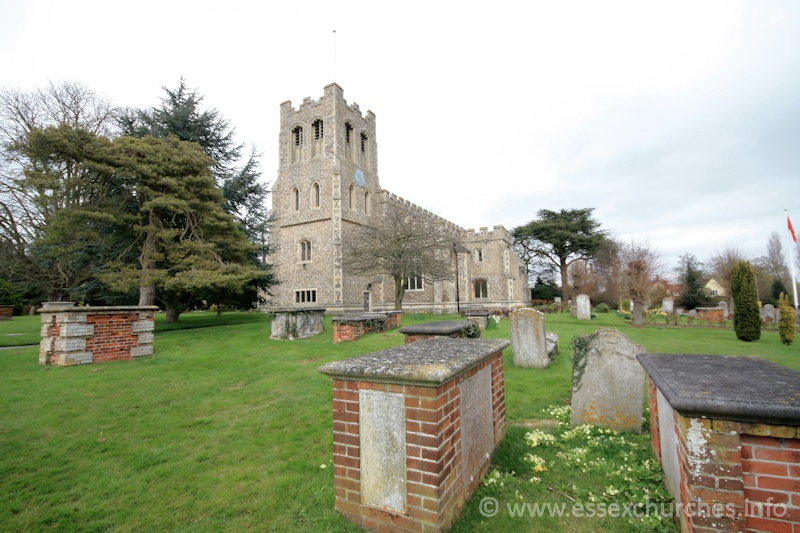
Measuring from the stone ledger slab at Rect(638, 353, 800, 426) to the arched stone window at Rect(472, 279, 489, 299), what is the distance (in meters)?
30.6

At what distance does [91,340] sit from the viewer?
27.0 feet

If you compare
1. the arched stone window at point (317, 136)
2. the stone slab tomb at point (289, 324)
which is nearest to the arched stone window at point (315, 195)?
the arched stone window at point (317, 136)

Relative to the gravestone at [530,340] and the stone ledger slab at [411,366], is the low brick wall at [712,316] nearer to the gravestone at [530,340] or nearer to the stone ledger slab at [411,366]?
the gravestone at [530,340]

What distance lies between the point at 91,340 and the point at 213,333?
16.9 ft

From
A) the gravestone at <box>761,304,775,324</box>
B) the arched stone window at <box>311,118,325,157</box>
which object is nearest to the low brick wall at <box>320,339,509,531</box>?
the gravestone at <box>761,304,775,324</box>

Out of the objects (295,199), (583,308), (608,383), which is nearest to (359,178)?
(295,199)

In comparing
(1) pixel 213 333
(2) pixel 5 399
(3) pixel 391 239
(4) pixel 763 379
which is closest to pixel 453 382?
(4) pixel 763 379

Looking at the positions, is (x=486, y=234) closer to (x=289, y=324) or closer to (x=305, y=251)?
(x=305, y=251)

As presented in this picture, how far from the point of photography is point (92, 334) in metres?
8.24

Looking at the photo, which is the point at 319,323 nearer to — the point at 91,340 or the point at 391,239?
the point at 91,340

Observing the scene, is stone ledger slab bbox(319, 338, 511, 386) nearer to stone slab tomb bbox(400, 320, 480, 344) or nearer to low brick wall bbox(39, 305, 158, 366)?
stone slab tomb bbox(400, 320, 480, 344)

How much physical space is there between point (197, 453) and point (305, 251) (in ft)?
78.9

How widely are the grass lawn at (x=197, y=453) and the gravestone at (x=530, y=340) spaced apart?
31 cm

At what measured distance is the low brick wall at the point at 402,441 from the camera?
2.29 m
